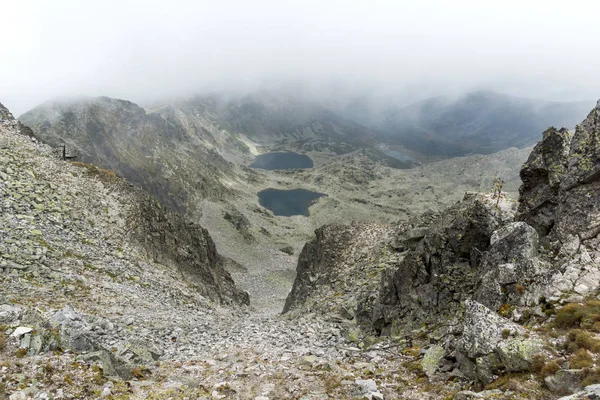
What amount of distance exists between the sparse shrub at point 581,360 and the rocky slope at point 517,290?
26 millimetres

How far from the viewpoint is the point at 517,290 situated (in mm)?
15305

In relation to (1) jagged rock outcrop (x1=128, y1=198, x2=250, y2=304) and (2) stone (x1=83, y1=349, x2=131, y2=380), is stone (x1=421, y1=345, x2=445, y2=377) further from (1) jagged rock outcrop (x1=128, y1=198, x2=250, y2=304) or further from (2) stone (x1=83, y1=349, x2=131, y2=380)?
(1) jagged rock outcrop (x1=128, y1=198, x2=250, y2=304)

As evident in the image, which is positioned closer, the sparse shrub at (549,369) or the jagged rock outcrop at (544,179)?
the sparse shrub at (549,369)

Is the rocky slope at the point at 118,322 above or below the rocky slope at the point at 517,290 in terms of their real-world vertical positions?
below

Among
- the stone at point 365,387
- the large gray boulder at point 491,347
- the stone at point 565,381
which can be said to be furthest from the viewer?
the stone at point 365,387

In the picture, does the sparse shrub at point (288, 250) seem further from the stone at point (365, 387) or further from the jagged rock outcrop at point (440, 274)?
the stone at point (365, 387)

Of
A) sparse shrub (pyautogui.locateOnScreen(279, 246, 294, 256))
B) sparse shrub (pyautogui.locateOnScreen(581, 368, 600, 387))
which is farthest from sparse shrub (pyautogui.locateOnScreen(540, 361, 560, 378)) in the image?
sparse shrub (pyautogui.locateOnScreen(279, 246, 294, 256))

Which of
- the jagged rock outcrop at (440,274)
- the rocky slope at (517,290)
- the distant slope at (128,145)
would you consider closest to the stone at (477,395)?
the rocky slope at (517,290)

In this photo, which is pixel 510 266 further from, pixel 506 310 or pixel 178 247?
pixel 178 247

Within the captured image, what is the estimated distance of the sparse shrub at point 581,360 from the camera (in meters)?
10.1

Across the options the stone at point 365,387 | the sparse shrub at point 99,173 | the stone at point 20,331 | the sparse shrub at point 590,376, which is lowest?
the stone at point 20,331

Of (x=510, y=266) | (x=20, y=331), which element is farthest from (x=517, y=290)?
(x=20, y=331)

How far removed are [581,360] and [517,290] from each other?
5165mm

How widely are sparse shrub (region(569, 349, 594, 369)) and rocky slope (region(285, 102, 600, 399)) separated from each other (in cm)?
3
